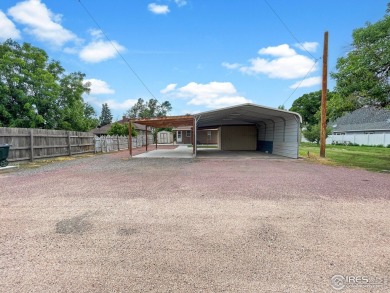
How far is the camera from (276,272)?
8.57 feet

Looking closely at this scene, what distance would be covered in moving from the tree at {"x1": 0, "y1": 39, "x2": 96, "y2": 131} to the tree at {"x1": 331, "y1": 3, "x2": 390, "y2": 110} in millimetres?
19074

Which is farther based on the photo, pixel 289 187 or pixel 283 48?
pixel 283 48

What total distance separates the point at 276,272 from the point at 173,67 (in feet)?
64.4

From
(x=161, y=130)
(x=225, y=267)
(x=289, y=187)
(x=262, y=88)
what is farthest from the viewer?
(x=161, y=130)

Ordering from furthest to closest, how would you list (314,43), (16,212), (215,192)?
(314,43)
(215,192)
(16,212)

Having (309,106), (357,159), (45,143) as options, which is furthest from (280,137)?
(309,106)

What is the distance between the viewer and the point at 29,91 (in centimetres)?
1841

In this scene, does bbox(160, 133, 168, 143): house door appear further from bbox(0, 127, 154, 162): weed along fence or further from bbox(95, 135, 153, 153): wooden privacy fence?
bbox(0, 127, 154, 162): weed along fence

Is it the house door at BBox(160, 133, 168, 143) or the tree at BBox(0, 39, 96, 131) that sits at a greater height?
the tree at BBox(0, 39, 96, 131)

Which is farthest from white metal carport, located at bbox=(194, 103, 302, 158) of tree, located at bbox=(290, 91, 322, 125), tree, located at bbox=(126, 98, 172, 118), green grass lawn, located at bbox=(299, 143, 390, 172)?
tree, located at bbox=(126, 98, 172, 118)

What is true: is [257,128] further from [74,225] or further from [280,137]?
[74,225]

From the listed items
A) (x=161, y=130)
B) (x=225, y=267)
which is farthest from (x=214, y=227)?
(x=161, y=130)

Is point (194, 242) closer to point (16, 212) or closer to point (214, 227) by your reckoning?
point (214, 227)

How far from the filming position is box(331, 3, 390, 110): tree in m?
11.6
